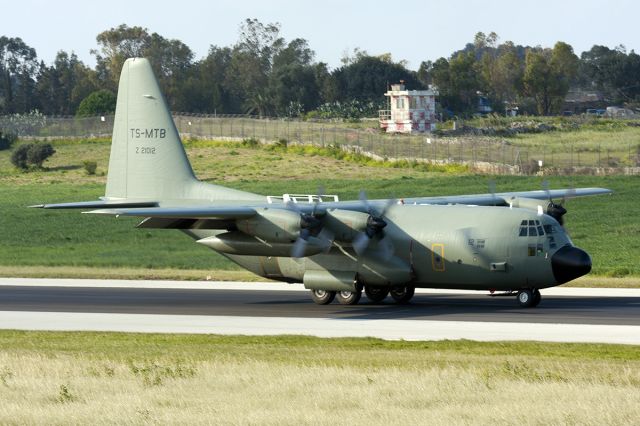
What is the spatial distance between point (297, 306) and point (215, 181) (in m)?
47.8

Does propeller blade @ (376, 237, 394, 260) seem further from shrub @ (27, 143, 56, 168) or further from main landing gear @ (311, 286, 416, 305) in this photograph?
shrub @ (27, 143, 56, 168)

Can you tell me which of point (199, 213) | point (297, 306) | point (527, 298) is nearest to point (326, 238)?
point (297, 306)

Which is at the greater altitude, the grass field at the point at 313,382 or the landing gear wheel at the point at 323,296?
the grass field at the point at 313,382

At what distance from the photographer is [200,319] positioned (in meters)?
34.9

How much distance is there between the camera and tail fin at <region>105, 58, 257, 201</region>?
138 feet

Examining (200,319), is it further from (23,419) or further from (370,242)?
(23,419)

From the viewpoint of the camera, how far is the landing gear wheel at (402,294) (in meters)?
38.4

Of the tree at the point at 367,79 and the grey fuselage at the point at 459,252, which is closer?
the grey fuselage at the point at 459,252

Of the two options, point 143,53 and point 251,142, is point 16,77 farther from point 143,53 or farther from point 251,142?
point 251,142

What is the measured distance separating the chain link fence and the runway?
38984mm

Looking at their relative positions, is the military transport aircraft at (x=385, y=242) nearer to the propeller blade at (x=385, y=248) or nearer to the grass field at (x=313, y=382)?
the propeller blade at (x=385, y=248)

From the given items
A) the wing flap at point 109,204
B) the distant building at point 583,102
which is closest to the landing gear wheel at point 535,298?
the wing flap at point 109,204

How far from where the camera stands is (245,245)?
37.1 metres

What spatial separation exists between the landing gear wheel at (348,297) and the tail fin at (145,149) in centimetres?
713
